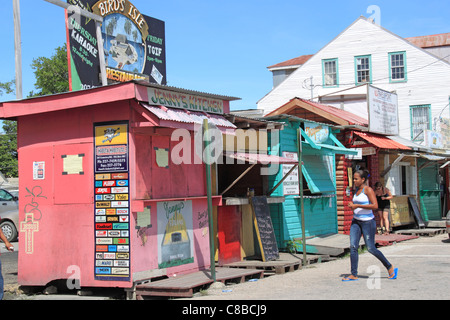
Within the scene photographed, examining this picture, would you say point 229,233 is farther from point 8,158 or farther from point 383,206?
point 8,158

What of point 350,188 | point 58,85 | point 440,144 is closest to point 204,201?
point 350,188

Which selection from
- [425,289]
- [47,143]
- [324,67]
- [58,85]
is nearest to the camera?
[425,289]

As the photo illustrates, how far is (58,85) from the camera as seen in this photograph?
43.6m

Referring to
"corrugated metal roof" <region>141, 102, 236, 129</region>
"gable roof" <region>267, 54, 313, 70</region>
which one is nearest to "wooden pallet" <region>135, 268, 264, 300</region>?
"corrugated metal roof" <region>141, 102, 236, 129</region>

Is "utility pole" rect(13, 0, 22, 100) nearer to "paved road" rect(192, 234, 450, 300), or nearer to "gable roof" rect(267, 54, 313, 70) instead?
"paved road" rect(192, 234, 450, 300)

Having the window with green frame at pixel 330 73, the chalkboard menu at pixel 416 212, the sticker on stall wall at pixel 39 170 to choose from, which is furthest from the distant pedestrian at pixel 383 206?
the window with green frame at pixel 330 73

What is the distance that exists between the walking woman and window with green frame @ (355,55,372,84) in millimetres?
26665

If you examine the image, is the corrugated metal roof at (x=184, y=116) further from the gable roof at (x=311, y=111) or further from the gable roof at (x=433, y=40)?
the gable roof at (x=433, y=40)

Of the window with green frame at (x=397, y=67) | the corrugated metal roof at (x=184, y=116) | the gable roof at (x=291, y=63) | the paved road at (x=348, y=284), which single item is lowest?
the paved road at (x=348, y=284)

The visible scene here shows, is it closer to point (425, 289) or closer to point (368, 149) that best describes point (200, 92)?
point (425, 289)

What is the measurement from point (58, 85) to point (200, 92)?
1425 inches

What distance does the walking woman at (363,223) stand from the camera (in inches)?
360

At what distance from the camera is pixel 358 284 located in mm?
8938

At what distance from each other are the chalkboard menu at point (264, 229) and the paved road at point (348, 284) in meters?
0.79
